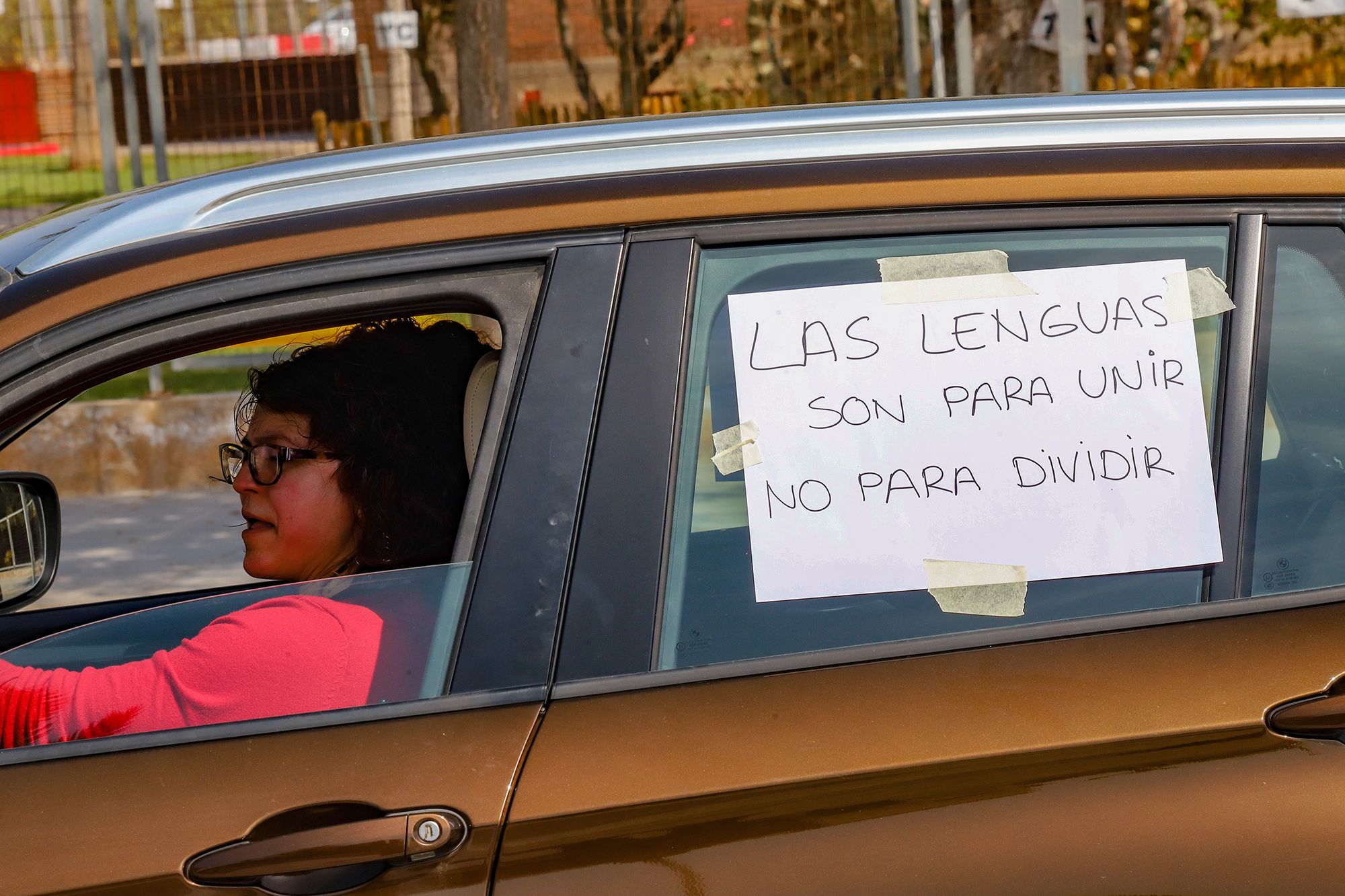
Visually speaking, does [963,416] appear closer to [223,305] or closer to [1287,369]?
[1287,369]

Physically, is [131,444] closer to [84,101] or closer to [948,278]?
[84,101]

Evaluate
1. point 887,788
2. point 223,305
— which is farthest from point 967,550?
point 223,305

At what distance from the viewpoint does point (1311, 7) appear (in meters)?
6.67

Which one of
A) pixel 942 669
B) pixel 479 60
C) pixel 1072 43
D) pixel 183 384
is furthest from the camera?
pixel 183 384

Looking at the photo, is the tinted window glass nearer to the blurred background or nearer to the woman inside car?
the woman inside car

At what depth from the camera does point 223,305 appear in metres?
1.68

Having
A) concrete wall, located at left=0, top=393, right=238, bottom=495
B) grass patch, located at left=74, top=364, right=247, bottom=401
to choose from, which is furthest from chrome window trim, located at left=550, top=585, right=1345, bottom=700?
grass patch, located at left=74, top=364, right=247, bottom=401

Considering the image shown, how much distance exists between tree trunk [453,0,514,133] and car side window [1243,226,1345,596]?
22.5ft

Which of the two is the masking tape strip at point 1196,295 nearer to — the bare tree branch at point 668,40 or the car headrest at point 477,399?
the car headrest at point 477,399

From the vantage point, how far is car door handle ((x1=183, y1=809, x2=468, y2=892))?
4.88ft

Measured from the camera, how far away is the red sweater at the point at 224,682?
1682mm

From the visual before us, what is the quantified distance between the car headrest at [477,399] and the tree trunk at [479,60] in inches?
248

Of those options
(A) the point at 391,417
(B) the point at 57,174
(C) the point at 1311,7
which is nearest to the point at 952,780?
(A) the point at 391,417

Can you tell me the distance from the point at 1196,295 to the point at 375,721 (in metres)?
1.13
